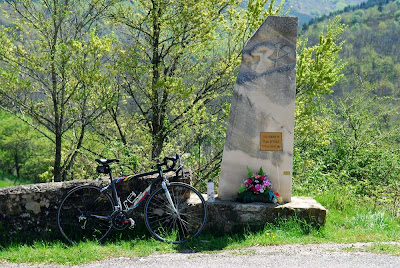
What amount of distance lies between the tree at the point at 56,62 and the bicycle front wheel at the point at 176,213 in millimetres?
6437

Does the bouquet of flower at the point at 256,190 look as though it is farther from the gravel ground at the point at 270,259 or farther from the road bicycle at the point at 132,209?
the gravel ground at the point at 270,259

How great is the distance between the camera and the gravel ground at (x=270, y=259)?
4.38 meters

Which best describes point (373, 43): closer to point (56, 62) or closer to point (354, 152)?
point (354, 152)

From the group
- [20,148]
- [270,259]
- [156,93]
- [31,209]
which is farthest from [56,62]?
[20,148]

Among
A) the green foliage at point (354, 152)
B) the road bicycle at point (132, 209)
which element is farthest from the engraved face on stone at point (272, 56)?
the green foliage at point (354, 152)

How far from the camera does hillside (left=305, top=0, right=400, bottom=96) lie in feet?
235

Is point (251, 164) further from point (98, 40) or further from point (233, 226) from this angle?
point (98, 40)

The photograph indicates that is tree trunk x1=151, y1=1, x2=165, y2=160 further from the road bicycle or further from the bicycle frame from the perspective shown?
the bicycle frame

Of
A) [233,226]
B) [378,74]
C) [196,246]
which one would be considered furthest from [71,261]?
[378,74]

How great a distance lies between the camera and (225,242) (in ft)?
16.9

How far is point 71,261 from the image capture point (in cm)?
464

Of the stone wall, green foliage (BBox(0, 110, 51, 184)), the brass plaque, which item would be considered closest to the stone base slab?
the brass plaque

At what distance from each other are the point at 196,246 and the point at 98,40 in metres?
7.55

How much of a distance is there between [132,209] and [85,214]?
0.59 m
